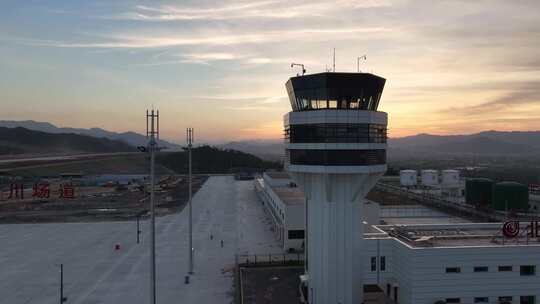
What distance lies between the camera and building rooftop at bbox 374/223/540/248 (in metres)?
29.9

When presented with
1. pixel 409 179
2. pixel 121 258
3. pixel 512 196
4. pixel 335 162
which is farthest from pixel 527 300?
pixel 409 179

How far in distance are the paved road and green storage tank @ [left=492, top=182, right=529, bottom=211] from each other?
128ft

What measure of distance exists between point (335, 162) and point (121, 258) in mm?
30963

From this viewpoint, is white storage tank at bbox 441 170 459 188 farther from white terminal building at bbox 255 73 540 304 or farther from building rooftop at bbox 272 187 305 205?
white terminal building at bbox 255 73 540 304

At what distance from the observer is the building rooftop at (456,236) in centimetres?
2991

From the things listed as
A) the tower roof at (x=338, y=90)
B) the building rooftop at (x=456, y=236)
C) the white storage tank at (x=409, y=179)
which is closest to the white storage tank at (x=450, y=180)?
the white storage tank at (x=409, y=179)

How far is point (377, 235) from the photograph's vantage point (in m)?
32.1

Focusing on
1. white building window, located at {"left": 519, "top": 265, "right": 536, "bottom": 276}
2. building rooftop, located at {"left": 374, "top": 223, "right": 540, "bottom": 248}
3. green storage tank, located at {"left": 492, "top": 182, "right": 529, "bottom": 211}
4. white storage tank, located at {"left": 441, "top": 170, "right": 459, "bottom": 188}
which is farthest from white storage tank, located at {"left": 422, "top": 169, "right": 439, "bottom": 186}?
white building window, located at {"left": 519, "top": 265, "right": 536, "bottom": 276}

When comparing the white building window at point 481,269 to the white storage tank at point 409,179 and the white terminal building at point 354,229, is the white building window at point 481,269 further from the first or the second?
the white storage tank at point 409,179

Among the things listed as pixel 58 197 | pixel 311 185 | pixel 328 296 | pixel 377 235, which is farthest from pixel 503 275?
pixel 58 197

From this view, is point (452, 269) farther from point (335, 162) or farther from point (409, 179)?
point (409, 179)

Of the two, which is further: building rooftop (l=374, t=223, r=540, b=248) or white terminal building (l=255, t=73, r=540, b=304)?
building rooftop (l=374, t=223, r=540, b=248)

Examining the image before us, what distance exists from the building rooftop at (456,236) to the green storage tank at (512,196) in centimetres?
4019

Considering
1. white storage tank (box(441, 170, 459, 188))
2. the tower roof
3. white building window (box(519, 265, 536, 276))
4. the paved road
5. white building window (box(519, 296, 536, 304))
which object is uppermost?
the tower roof
